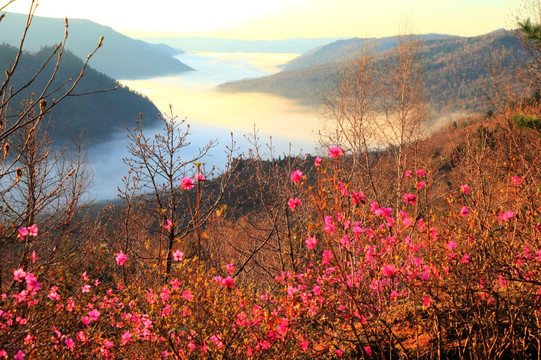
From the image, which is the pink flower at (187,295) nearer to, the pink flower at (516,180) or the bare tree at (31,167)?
the bare tree at (31,167)

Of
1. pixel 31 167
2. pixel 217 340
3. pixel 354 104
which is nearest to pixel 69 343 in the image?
pixel 217 340

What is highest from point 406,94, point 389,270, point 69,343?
point 406,94

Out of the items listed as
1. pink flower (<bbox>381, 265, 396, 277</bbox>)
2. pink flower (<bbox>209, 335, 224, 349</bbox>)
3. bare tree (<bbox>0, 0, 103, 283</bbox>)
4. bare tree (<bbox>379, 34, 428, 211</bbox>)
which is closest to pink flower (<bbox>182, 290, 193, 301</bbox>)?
pink flower (<bbox>209, 335, 224, 349</bbox>)

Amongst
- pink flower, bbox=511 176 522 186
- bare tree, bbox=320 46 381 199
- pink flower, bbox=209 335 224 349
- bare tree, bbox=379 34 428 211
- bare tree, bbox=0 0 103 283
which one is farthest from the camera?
bare tree, bbox=379 34 428 211

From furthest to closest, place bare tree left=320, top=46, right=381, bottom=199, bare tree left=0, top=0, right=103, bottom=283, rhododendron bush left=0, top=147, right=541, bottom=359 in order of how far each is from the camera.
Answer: bare tree left=320, top=46, right=381, bottom=199 < rhododendron bush left=0, top=147, right=541, bottom=359 < bare tree left=0, top=0, right=103, bottom=283

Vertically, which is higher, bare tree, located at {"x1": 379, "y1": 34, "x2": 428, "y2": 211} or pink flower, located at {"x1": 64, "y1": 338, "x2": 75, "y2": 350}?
bare tree, located at {"x1": 379, "y1": 34, "x2": 428, "y2": 211}

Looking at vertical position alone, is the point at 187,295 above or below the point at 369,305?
below

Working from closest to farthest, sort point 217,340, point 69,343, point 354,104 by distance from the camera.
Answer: point 217,340 → point 69,343 → point 354,104

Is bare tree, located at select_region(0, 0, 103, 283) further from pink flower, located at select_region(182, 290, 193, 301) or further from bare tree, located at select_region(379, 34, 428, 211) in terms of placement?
bare tree, located at select_region(379, 34, 428, 211)

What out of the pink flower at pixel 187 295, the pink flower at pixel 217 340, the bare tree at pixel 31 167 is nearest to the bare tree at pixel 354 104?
the bare tree at pixel 31 167

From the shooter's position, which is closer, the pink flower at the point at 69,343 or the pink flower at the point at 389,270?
the pink flower at the point at 389,270

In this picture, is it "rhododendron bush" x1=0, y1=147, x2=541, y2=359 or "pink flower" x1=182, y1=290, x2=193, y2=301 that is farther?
"pink flower" x1=182, y1=290, x2=193, y2=301

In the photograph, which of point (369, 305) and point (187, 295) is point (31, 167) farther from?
point (369, 305)

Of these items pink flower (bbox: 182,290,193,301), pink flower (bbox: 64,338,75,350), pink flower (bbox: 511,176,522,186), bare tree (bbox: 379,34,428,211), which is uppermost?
bare tree (bbox: 379,34,428,211)
